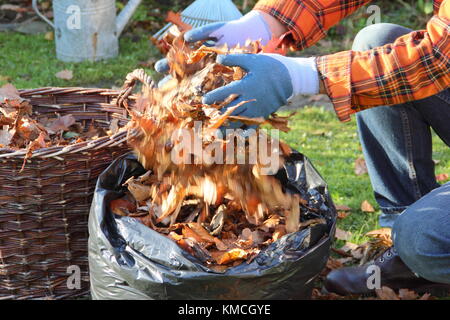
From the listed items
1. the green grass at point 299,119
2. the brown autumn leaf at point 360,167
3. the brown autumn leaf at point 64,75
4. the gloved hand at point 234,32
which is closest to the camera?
the gloved hand at point 234,32

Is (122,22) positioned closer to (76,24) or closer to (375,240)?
(76,24)

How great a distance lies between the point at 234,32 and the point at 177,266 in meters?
0.96

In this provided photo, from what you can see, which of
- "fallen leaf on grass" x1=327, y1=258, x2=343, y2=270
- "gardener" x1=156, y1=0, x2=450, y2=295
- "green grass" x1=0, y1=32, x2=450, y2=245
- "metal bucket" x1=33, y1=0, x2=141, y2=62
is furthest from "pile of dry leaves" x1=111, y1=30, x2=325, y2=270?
"metal bucket" x1=33, y1=0, x2=141, y2=62

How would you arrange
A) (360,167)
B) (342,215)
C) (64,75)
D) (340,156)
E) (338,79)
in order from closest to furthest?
(338,79) < (342,215) < (360,167) < (340,156) < (64,75)

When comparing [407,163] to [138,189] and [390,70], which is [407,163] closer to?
[390,70]

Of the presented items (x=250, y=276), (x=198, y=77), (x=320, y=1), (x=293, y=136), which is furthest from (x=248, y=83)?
(x=293, y=136)

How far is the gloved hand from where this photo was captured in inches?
87.3

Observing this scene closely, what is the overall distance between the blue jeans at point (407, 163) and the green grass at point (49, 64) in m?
2.12

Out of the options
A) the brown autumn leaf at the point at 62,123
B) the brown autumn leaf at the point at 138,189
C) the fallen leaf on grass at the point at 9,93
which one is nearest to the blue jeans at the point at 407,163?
the brown autumn leaf at the point at 138,189

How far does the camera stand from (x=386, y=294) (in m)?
2.31

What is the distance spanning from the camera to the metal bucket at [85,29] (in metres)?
4.41

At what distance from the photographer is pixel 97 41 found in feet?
14.9

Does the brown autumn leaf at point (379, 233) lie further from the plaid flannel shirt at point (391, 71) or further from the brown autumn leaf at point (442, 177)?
the plaid flannel shirt at point (391, 71)

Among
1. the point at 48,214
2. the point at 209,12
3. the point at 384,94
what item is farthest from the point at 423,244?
the point at 209,12
